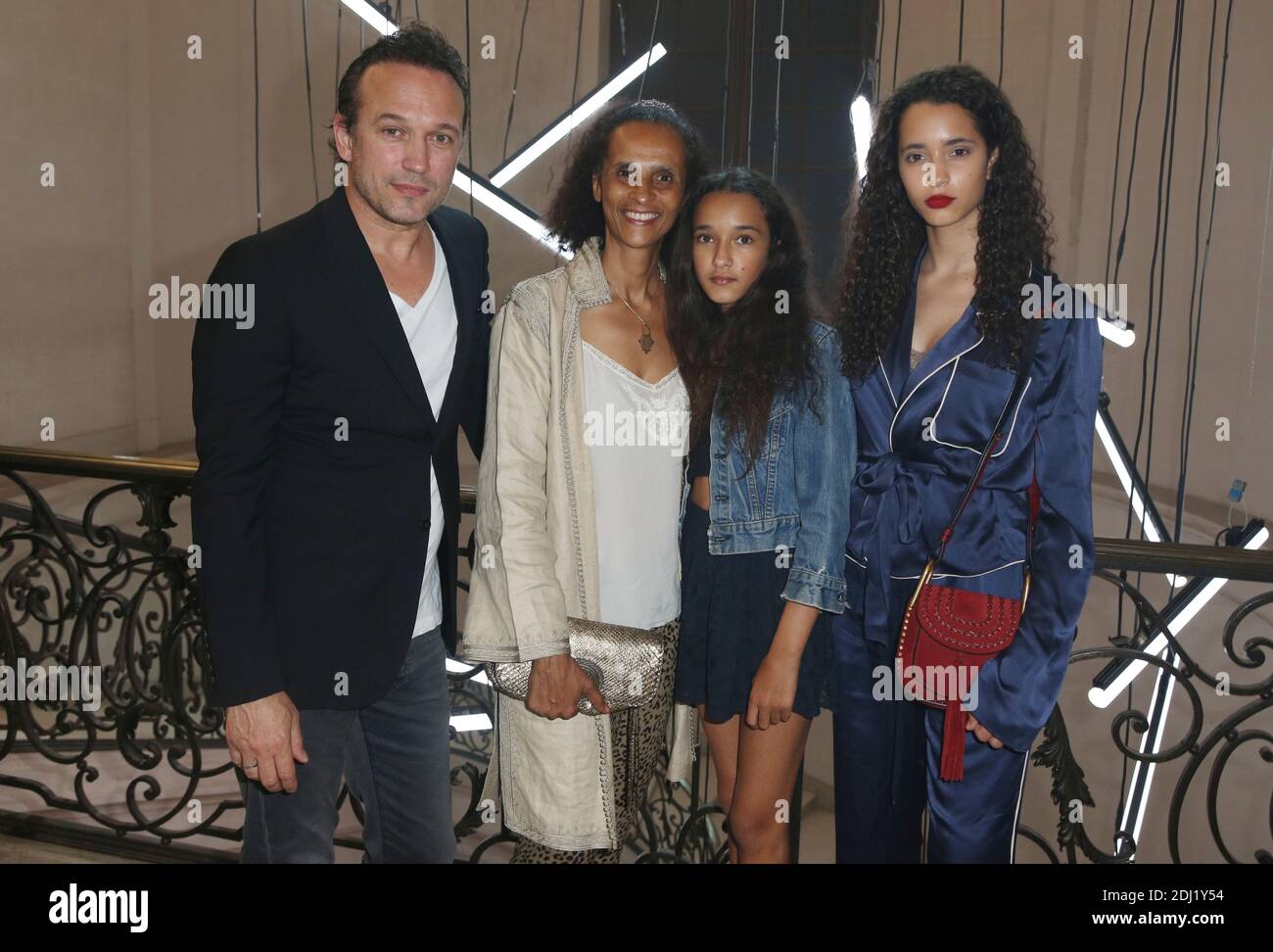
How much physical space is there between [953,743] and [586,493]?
32.2 inches

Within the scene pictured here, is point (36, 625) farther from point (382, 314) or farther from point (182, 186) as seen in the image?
point (382, 314)

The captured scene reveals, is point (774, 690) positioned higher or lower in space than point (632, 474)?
lower

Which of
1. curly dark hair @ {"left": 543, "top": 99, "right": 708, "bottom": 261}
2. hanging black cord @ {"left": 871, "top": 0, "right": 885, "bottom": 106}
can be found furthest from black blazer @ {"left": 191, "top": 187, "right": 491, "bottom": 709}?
hanging black cord @ {"left": 871, "top": 0, "right": 885, "bottom": 106}

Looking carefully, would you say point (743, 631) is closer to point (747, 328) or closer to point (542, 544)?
point (542, 544)

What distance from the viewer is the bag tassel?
188 cm

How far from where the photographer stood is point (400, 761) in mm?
1973

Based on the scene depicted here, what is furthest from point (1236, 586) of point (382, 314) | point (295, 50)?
point (295, 50)

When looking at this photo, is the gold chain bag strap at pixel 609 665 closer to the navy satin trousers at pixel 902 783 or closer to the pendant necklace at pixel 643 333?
the navy satin trousers at pixel 902 783

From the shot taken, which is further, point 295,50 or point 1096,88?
point 295,50

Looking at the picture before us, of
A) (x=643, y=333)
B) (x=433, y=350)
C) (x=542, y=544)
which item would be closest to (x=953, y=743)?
(x=542, y=544)

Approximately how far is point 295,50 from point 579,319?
20.9ft

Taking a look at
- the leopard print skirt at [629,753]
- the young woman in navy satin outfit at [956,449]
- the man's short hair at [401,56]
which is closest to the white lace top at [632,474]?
the leopard print skirt at [629,753]

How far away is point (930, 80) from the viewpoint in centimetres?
187

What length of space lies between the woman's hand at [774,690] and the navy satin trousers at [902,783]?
0.12 metres
